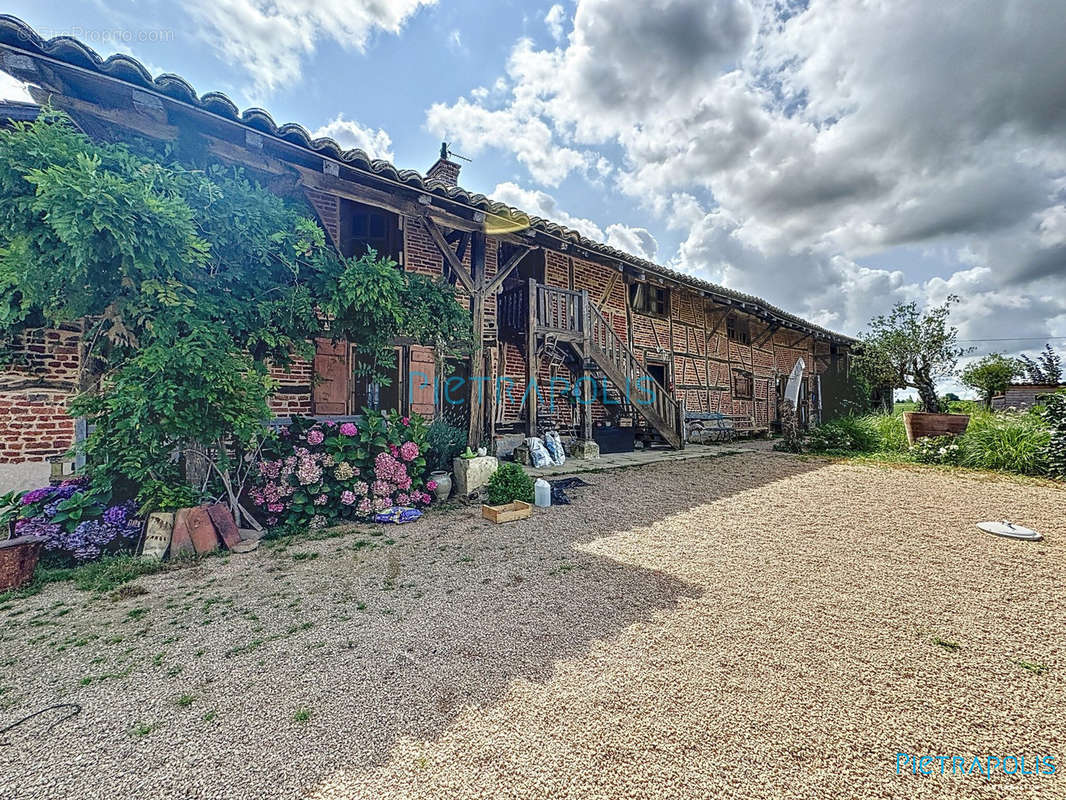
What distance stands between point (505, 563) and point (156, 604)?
7.58 feet

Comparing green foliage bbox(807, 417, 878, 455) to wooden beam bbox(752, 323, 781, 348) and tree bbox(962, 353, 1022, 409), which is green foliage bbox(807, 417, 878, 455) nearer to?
wooden beam bbox(752, 323, 781, 348)

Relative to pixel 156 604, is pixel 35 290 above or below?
above

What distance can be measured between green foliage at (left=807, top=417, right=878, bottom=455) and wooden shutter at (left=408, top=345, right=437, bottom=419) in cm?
931

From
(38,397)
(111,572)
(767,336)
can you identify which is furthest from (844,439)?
(38,397)

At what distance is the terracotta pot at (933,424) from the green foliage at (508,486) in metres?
9.05

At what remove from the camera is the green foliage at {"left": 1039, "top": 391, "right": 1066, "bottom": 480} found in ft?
22.5

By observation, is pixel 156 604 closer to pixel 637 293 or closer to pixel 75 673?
pixel 75 673

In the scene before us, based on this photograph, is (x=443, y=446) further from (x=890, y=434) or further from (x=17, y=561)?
(x=890, y=434)

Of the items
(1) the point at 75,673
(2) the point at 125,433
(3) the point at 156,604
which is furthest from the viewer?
(2) the point at 125,433

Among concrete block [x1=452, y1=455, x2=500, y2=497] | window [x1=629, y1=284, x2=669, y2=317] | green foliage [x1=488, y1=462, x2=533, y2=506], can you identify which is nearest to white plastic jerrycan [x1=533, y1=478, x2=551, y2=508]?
green foliage [x1=488, y1=462, x2=533, y2=506]

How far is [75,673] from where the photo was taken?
207cm

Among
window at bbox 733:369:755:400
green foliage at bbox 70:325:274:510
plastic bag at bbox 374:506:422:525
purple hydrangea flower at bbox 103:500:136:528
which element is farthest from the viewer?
window at bbox 733:369:755:400

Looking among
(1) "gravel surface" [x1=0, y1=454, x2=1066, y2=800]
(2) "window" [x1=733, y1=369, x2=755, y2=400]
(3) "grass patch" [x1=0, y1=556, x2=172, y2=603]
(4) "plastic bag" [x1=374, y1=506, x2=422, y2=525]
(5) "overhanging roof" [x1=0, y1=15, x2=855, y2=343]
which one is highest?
(5) "overhanging roof" [x1=0, y1=15, x2=855, y2=343]

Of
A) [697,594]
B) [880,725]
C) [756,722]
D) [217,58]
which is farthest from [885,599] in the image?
[217,58]
